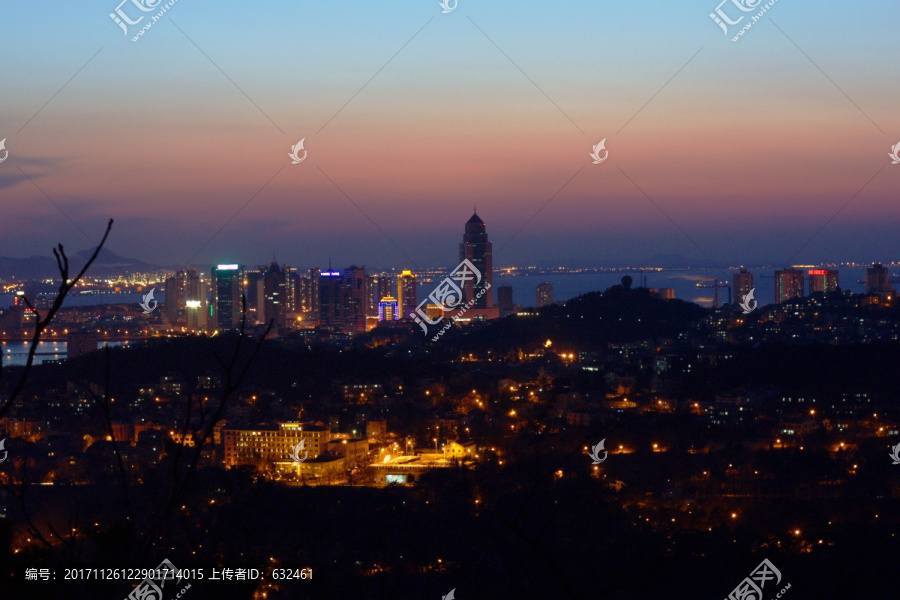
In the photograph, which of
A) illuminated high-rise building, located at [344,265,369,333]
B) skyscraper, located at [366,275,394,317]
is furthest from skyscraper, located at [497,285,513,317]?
illuminated high-rise building, located at [344,265,369,333]

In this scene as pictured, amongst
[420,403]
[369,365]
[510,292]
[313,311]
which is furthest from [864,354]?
[313,311]

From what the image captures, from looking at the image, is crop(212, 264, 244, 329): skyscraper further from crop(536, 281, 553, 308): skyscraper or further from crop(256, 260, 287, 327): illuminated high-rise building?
crop(536, 281, 553, 308): skyscraper

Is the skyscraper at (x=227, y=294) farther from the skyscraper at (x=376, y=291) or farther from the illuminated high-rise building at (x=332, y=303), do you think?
the skyscraper at (x=376, y=291)

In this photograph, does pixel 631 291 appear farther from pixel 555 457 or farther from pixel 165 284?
pixel 555 457

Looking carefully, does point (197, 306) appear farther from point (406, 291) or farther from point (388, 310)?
point (406, 291)

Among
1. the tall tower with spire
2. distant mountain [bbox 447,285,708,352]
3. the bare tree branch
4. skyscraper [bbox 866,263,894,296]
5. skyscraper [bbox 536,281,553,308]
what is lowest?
the bare tree branch

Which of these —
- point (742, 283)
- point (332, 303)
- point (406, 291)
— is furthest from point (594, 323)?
point (406, 291)

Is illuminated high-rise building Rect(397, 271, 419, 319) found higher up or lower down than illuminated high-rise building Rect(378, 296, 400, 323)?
higher up
